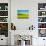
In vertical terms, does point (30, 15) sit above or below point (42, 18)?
above

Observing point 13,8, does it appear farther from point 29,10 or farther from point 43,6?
point 43,6

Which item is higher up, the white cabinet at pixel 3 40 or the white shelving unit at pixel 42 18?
the white shelving unit at pixel 42 18

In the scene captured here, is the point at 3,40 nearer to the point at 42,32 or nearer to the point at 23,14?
the point at 23,14

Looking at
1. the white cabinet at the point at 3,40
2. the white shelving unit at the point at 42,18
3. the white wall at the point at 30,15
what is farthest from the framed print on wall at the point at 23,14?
the white cabinet at the point at 3,40

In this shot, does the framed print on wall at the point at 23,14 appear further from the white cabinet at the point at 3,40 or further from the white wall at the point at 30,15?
the white cabinet at the point at 3,40

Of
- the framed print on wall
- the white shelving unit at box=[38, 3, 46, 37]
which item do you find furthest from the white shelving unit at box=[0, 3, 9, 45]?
the white shelving unit at box=[38, 3, 46, 37]

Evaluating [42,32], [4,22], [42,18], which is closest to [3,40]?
[4,22]

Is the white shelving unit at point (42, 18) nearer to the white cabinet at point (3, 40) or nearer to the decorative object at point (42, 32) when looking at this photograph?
the decorative object at point (42, 32)

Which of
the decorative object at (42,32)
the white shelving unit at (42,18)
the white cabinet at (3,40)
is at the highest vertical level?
the white shelving unit at (42,18)

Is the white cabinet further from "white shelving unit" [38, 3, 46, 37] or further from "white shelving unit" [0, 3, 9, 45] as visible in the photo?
"white shelving unit" [38, 3, 46, 37]

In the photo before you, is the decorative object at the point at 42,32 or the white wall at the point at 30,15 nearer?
the white wall at the point at 30,15

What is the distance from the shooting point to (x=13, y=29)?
674 centimetres

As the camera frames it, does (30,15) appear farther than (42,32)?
No

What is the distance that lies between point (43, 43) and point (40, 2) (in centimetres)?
202
